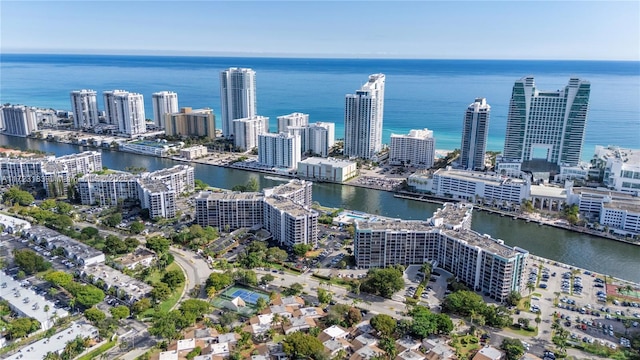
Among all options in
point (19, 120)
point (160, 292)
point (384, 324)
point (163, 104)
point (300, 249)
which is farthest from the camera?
point (163, 104)

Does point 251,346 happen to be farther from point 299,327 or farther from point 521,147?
point 521,147

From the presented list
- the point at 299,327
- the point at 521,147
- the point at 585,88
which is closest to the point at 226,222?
the point at 299,327

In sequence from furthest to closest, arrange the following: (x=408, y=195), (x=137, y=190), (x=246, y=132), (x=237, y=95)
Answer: (x=237, y=95)
(x=246, y=132)
(x=408, y=195)
(x=137, y=190)

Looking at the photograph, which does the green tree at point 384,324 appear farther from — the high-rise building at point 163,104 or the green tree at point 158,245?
the high-rise building at point 163,104

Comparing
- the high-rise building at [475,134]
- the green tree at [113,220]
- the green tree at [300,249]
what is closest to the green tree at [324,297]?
the green tree at [300,249]

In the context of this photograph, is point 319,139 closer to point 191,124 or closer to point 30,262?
point 191,124

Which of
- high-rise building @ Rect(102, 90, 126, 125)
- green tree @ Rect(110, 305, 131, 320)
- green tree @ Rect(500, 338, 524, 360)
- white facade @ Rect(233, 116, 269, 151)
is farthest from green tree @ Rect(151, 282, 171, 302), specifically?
high-rise building @ Rect(102, 90, 126, 125)

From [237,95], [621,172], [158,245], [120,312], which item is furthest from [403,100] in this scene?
[120,312]
